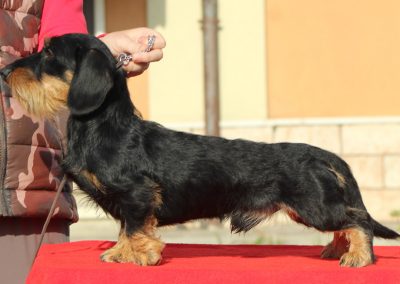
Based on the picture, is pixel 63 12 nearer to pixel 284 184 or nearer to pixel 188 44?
pixel 284 184

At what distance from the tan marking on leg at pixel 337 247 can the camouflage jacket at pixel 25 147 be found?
117 centimetres

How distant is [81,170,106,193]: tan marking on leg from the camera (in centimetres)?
377

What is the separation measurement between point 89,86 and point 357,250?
1.18 metres

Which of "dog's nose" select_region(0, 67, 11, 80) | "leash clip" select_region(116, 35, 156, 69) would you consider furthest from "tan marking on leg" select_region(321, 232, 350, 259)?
"dog's nose" select_region(0, 67, 11, 80)

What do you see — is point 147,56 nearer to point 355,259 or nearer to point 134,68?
point 134,68

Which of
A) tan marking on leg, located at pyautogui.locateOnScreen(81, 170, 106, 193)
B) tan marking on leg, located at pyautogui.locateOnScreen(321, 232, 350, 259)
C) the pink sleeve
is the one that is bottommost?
tan marking on leg, located at pyautogui.locateOnScreen(321, 232, 350, 259)

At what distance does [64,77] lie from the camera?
12.8ft

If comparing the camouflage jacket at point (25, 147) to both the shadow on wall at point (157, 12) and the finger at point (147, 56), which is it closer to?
the finger at point (147, 56)

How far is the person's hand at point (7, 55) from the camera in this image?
4.16 m

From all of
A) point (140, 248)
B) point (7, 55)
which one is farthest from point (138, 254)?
point (7, 55)

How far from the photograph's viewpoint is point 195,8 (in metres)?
12.4

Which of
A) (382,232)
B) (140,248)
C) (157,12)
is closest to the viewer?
(140,248)

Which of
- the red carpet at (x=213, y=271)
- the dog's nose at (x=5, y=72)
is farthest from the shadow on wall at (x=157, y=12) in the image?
the red carpet at (x=213, y=271)

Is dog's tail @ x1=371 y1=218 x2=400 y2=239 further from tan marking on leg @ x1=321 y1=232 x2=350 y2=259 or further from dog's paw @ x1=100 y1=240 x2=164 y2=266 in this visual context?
dog's paw @ x1=100 y1=240 x2=164 y2=266
